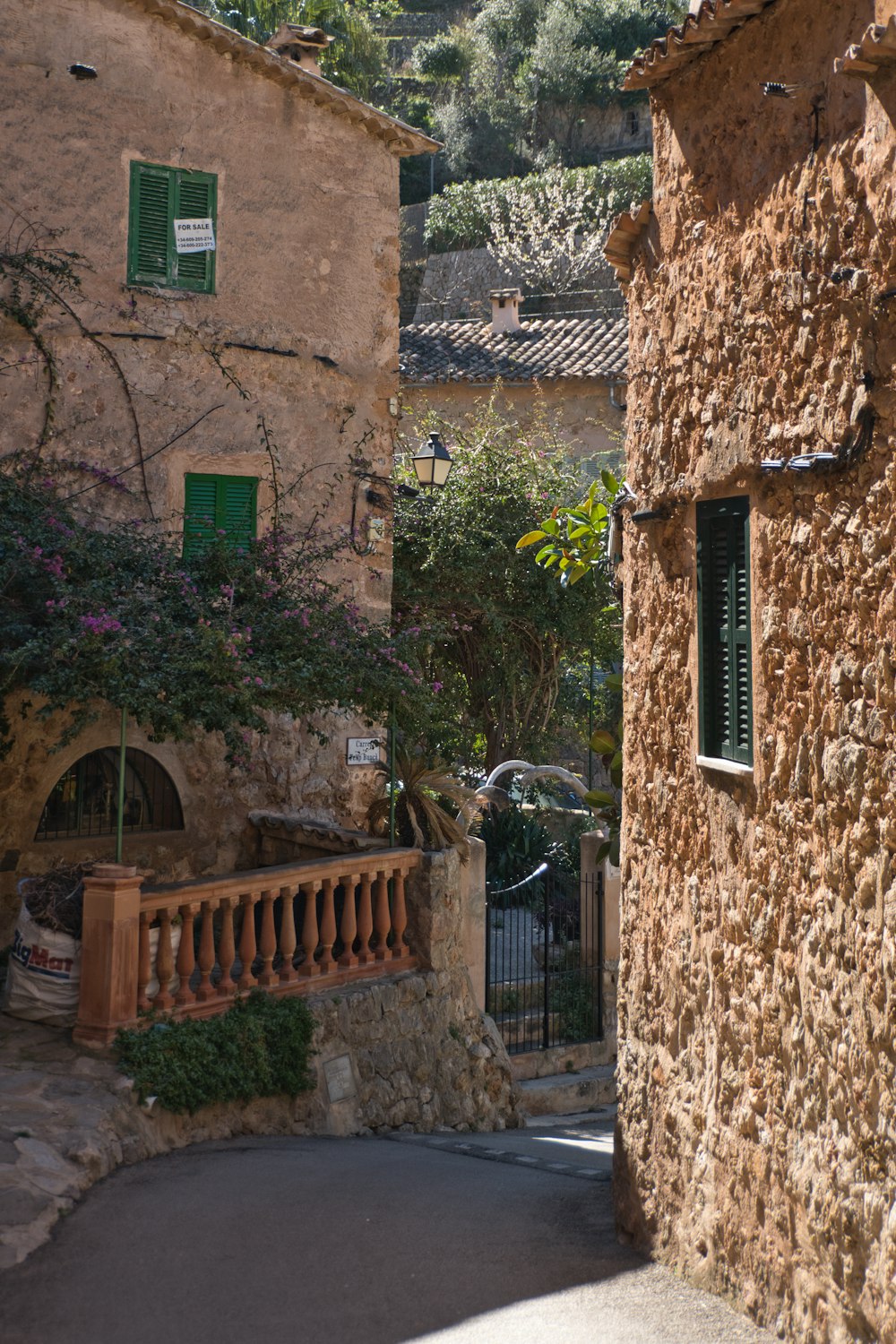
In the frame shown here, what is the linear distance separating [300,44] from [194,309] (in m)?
3.01

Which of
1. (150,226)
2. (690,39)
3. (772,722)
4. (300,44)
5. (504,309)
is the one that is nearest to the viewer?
(772,722)

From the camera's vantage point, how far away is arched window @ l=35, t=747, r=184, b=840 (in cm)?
1062

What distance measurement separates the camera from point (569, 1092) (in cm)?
1145

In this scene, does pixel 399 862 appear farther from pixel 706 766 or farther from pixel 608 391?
pixel 608 391

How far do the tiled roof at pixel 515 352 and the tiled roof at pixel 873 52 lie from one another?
1630cm

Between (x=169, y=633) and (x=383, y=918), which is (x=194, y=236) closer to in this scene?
(x=169, y=633)

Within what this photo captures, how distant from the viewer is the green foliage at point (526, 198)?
35.2m

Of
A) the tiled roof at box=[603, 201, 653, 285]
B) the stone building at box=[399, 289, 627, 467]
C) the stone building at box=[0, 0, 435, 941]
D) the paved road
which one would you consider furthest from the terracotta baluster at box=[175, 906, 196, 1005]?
the stone building at box=[399, 289, 627, 467]

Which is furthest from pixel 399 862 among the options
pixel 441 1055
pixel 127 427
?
pixel 127 427

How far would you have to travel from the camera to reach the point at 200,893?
27.6 feet

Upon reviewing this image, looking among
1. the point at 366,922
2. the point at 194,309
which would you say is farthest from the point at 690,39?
the point at 194,309

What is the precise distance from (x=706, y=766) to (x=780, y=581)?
0.99m

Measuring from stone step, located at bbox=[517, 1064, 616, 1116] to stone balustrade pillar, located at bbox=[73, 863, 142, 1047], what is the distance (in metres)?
4.05

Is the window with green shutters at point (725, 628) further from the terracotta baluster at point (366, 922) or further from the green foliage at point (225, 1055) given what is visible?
the terracotta baluster at point (366, 922)
